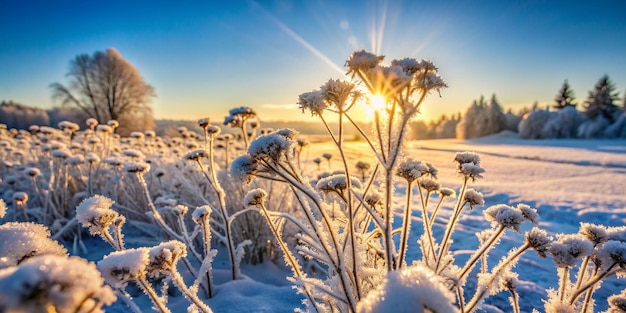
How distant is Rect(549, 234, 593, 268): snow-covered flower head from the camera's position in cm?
118

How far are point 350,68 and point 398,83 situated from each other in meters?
0.20

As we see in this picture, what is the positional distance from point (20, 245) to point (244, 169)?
0.71 m

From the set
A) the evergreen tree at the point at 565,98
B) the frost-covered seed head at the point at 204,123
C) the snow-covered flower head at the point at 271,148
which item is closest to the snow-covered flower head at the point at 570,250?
the snow-covered flower head at the point at 271,148

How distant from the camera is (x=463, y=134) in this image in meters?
37.9

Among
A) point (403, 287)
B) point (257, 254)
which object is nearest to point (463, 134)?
point (257, 254)

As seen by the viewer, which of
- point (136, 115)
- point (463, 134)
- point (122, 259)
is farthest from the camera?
point (463, 134)

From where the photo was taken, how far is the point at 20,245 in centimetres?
77

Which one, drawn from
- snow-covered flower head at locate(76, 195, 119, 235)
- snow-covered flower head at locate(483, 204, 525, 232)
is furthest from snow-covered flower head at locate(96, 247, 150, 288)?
snow-covered flower head at locate(483, 204, 525, 232)

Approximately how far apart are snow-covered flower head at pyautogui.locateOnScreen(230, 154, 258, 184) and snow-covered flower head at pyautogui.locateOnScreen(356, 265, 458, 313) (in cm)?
80

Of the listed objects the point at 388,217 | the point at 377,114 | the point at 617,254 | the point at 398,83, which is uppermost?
the point at 398,83

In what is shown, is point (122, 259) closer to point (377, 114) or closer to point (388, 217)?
point (388, 217)

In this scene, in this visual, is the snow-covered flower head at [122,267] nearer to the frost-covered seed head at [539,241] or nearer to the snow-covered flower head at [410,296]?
the snow-covered flower head at [410,296]

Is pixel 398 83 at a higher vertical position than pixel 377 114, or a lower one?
higher

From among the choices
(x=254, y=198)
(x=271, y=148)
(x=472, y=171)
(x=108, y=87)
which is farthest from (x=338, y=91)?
(x=108, y=87)
